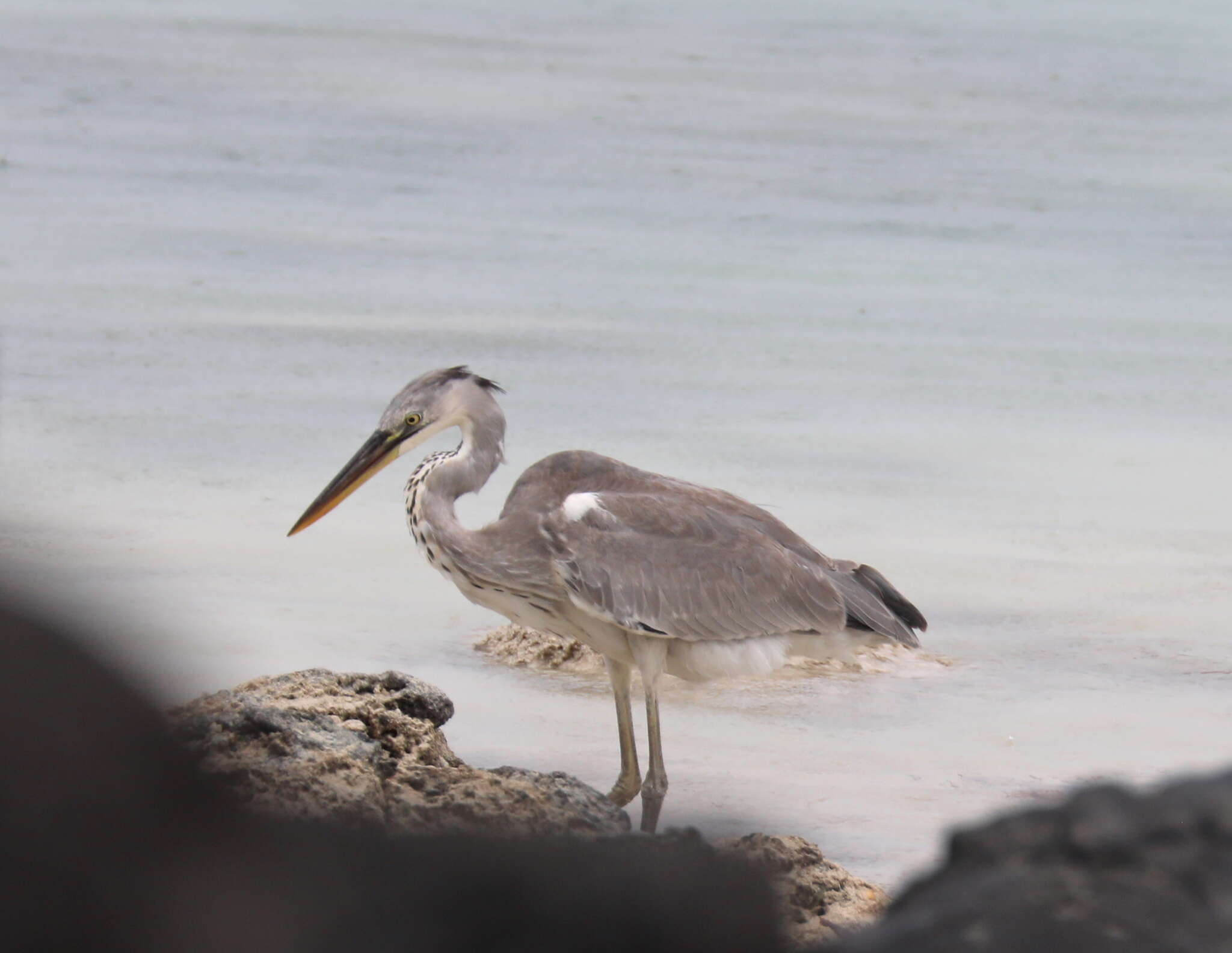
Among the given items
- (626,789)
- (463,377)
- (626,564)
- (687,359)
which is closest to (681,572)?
(626,564)

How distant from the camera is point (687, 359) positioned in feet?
35.9

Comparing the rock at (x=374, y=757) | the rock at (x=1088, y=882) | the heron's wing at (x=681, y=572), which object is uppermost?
the heron's wing at (x=681, y=572)

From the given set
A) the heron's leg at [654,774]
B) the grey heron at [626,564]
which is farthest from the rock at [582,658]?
the heron's leg at [654,774]

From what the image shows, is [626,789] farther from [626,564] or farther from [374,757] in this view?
[374,757]

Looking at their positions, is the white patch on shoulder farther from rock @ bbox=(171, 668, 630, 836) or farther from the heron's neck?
rock @ bbox=(171, 668, 630, 836)

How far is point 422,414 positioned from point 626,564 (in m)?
0.92

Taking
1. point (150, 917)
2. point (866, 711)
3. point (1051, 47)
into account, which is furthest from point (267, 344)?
point (1051, 47)

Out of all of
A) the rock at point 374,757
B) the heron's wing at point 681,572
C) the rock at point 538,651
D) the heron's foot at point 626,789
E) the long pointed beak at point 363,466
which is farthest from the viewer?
the rock at point 538,651

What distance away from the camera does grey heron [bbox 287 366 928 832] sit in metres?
6.15

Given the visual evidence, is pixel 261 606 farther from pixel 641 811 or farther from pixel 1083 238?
pixel 1083 238

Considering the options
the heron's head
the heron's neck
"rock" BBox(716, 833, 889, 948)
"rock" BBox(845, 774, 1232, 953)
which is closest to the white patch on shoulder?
the heron's neck

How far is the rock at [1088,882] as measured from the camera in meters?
0.78

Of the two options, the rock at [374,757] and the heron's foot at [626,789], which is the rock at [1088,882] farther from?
the heron's foot at [626,789]

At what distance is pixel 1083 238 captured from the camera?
14.4m
